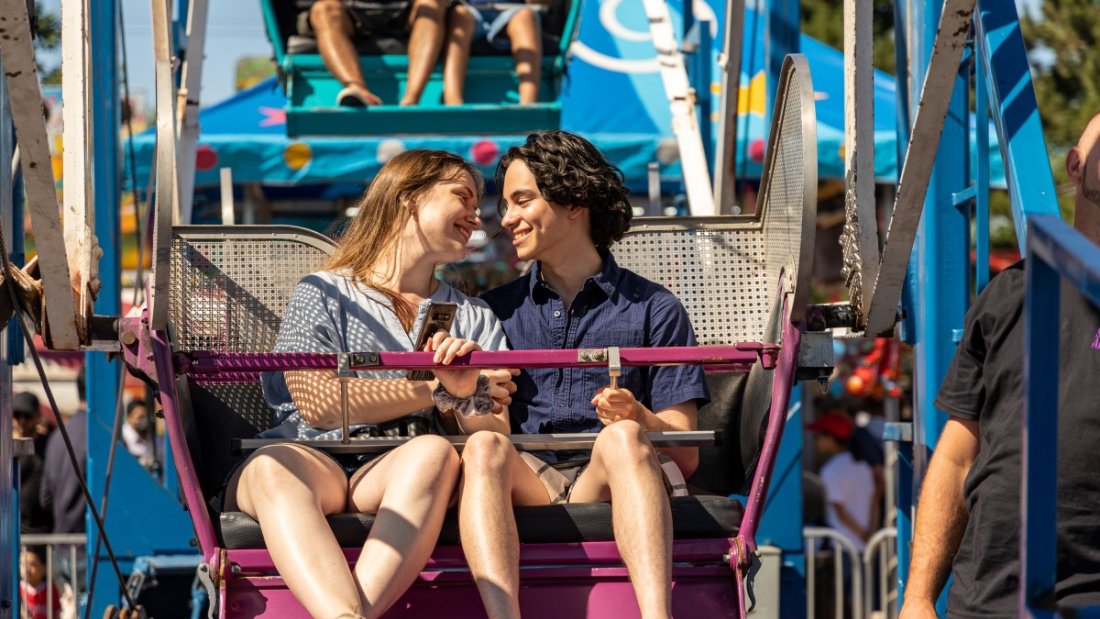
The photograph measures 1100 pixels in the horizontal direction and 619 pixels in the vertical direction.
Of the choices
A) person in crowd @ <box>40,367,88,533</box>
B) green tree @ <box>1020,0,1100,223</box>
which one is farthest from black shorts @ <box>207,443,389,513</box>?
green tree @ <box>1020,0,1100,223</box>

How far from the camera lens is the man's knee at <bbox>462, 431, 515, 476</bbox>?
2.87 m

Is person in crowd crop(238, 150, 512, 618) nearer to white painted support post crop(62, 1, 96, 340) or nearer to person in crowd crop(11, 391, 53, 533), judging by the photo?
white painted support post crop(62, 1, 96, 340)

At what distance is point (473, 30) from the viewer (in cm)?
673

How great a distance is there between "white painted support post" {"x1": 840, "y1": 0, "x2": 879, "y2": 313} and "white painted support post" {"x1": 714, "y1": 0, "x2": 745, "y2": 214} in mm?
1870

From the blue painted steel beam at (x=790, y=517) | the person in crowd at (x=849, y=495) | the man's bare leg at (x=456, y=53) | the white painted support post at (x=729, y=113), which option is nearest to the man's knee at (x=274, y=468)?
the white painted support post at (x=729, y=113)

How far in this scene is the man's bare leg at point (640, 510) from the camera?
276 cm

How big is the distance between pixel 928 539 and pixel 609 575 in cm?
66

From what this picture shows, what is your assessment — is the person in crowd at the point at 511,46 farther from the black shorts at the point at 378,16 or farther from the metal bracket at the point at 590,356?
the metal bracket at the point at 590,356

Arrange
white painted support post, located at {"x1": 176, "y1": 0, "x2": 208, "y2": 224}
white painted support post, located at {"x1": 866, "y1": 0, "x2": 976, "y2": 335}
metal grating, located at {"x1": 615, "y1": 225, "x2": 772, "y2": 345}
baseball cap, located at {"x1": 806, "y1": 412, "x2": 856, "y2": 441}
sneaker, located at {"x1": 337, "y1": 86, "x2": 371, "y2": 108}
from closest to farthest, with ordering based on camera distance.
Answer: white painted support post, located at {"x1": 866, "y1": 0, "x2": 976, "y2": 335} → metal grating, located at {"x1": 615, "y1": 225, "x2": 772, "y2": 345} → white painted support post, located at {"x1": 176, "y1": 0, "x2": 208, "y2": 224} → sneaker, located at {"x1": 337, "y1": 86, "x2": 371, "y2": 108} → baseball cap, located at {"x1": 806, "y1": 412, "x2": 856, "y2": 441}

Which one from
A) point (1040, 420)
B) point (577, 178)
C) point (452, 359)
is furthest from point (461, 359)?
point (1040, 420)

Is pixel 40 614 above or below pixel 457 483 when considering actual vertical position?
below

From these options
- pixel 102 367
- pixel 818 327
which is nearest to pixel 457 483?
pixel 818 327

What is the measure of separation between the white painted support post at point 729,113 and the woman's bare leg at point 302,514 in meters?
2.44

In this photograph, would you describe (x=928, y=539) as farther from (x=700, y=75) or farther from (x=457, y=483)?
(x=700, y=75)
